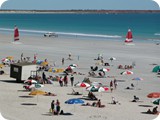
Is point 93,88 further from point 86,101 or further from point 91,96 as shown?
point 86,101

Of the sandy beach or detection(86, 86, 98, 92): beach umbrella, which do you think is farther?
detection(86, 86, 98, 92): beach umbrella

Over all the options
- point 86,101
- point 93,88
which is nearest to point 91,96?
point 86,101

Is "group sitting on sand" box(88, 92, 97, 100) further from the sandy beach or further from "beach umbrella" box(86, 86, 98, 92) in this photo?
"beach umbrella" box(86, 86, 98, 92)

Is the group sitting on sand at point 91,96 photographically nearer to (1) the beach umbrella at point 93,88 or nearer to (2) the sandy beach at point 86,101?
(2) the sandy beach at point 86,101

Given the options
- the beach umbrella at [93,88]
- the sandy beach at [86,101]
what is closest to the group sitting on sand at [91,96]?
the sandy beach at [86,101]

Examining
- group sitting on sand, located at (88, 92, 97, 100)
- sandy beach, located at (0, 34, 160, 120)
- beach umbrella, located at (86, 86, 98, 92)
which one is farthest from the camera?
beach umbrella, located at (86, 86, 98, 92)

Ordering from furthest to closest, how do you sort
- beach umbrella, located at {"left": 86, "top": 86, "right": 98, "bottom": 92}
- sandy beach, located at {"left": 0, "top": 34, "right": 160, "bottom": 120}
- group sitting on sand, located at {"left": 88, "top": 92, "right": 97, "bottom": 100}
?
beach umbrella, located at {"left": 86, "top": 86, "right": 98, "bottom": 92} < group sitting on sand, located at {"left": 88, "top": 92, "right": 97, "bottom": 100} < sandy beach, located at {"left": 0, "top": 34, "right": 160, "bottom": 120}

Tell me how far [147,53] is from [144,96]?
2531cm

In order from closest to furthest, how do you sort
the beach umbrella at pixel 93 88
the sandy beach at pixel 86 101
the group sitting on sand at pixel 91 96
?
the sandy beach at pixel 86 101
the group sitting on sand at pixel 91 96
the beach umbrella at pixel 93 88

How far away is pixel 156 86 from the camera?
27703mm

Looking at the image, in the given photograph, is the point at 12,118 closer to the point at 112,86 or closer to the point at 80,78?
the point at 112,86

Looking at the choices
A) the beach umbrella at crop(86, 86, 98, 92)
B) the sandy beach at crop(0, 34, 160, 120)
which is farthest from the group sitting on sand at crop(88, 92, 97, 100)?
the beach umbrella at crop(86, 86, 98, 92)

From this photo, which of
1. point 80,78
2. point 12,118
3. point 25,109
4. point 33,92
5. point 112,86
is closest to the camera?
point 12,118

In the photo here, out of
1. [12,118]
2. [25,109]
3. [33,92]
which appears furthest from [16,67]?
[12,118]
